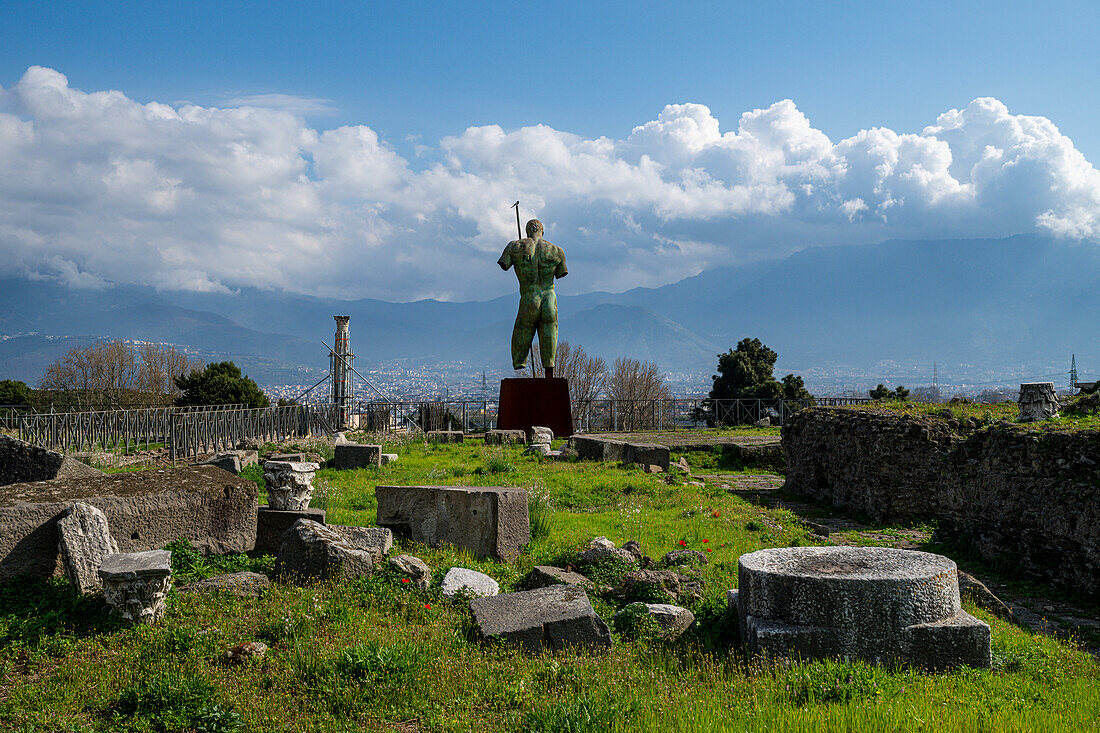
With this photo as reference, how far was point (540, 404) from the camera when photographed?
22.1 m

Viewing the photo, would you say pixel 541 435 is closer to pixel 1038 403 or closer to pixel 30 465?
pixel 1038 403

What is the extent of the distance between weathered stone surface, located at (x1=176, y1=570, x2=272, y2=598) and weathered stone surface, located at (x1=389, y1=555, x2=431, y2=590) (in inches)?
43.4

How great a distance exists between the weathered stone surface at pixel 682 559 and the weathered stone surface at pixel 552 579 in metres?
1.09

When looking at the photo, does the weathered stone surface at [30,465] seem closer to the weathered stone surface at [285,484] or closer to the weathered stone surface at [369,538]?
the weathered stone surface at [285,484]

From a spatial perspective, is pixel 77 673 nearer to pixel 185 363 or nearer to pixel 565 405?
pixel 565 405

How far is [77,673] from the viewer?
16.1ft

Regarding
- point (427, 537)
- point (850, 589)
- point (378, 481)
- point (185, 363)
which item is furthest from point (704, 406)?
point (185, 363)

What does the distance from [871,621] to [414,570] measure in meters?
3.80

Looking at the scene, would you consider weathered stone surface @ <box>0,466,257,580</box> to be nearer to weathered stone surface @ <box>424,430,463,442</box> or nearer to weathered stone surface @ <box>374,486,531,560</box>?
weathered stone surface @ <box>374,486,531,560</box>

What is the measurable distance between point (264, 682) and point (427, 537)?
155 inches

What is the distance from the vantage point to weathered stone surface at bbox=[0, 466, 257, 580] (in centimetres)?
622

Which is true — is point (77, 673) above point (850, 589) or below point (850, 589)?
below

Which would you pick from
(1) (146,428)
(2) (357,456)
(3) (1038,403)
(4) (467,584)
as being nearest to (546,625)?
(4) (467,584)

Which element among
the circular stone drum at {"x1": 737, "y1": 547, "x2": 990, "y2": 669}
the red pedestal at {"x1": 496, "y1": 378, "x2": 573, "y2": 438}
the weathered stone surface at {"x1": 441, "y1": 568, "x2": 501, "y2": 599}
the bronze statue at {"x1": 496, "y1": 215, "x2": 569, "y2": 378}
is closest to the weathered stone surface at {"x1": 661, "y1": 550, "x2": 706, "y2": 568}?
the weathered stone surface at {"x1": 441, "y1": 568, "x2": 501, "y2": 599}
